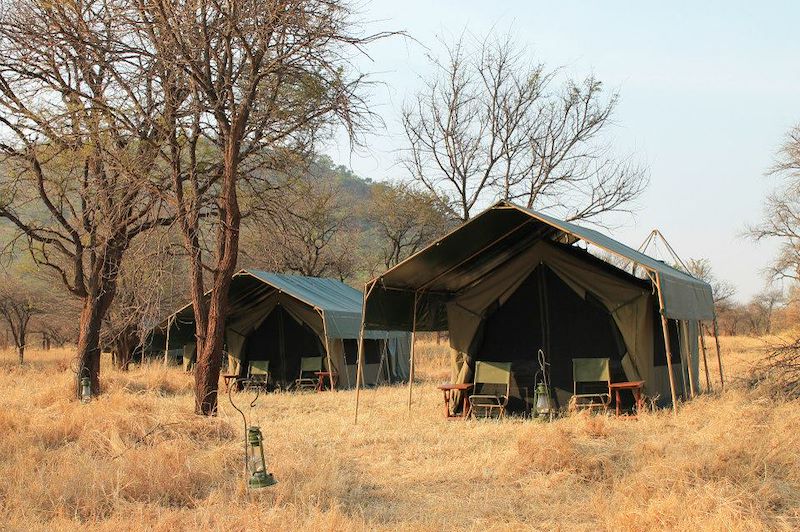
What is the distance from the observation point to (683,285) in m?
11.0

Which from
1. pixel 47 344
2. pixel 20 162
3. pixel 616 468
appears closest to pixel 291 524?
pixel 616 468

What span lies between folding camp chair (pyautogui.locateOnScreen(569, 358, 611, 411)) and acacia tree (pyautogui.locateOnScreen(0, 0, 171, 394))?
20.2 ft

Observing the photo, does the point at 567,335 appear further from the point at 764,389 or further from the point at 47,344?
the point at 47,344

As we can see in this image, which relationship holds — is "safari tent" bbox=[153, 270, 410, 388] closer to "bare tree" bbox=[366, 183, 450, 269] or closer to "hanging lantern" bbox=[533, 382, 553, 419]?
"hanging lantern" bbox=[533, 382, 553, 419]

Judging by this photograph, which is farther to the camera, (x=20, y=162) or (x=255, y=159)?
(x=20, y=162)

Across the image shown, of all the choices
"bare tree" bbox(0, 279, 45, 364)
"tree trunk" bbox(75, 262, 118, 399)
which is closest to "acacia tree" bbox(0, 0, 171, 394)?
"tree trunk" bbox(75, 262, 118, 399)

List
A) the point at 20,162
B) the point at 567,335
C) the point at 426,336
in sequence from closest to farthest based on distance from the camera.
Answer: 1. the point at 567,335
2. the point at 20,162
3. the point at 426,336

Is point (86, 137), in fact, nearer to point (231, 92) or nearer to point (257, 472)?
point (231, 92)

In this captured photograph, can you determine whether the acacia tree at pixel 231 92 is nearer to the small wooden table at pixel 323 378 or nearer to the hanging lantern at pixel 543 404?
the hanging lantern at pixel 543 404

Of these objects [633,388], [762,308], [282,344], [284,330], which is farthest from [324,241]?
[762,308]

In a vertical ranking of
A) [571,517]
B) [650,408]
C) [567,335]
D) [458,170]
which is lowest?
[571,517]

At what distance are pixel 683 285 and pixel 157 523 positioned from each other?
26.5 ft

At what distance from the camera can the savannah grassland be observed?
533 cm

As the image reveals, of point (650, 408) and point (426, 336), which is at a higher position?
point (426, 336)
